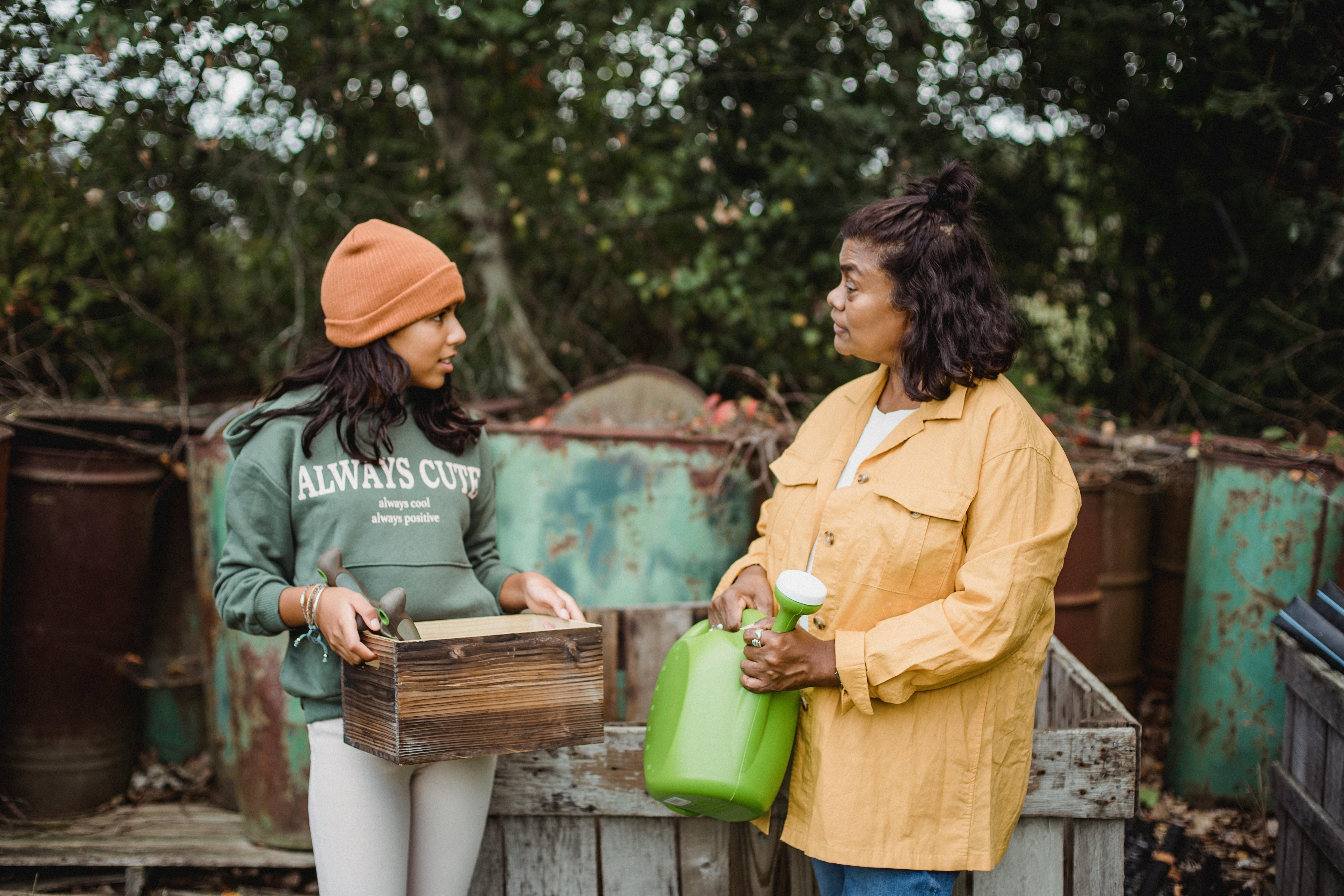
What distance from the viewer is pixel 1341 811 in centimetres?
216

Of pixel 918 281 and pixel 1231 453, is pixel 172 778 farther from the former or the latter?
pixel 1231 453

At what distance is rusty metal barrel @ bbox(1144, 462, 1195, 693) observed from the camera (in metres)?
3.86

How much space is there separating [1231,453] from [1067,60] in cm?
244

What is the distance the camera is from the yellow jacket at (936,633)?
4.90ft

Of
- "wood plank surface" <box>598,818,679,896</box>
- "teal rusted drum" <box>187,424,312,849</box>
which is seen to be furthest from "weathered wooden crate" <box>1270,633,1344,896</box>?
"teal rusted drum" <box>187,424,312,849</box>

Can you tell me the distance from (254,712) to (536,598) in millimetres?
1440

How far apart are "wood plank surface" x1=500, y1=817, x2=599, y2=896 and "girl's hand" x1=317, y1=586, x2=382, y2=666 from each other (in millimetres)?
792

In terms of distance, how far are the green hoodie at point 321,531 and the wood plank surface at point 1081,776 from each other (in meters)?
1.22

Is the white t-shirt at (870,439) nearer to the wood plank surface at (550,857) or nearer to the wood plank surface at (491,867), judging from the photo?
the wood plank surface at (550,857)

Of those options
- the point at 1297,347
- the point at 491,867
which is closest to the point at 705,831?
the point at 491,867

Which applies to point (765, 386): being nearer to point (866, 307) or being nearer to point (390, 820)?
point (866, 307)

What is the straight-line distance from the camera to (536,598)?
74.2 inches

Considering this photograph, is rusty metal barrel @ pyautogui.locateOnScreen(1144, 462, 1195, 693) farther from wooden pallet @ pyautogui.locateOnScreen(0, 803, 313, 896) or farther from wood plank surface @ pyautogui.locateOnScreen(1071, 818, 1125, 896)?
wooden pallet @ pyautogui.locateOnScreen(0, 803, 313, 896)

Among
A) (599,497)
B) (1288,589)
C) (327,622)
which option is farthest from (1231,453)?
(327,622)
